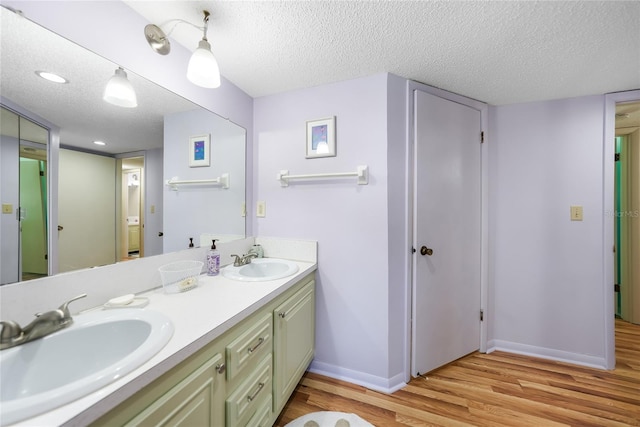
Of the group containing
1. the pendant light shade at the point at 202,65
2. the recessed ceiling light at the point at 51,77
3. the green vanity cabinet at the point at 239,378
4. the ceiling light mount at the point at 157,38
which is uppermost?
the ceiling light mount at the point at 157,38

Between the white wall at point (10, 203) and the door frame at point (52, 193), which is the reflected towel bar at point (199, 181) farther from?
the white wall at point (10, 203)

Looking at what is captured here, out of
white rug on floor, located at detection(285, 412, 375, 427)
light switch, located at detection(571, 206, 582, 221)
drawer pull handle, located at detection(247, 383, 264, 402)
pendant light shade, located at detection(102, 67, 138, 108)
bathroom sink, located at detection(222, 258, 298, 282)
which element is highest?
pendant light shade, located at detection(102, 67, 138, 108)

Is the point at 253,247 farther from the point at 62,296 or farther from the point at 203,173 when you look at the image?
the point at 62,296

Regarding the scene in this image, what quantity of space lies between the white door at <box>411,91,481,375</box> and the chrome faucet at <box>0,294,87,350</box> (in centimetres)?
177

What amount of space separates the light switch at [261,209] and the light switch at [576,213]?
2.49m

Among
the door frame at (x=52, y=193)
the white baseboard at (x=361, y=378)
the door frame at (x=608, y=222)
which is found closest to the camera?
the door frame at (x=52, y=193)

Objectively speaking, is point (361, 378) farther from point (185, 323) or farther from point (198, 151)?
point (198, 151)

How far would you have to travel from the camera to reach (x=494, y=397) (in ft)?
5.03

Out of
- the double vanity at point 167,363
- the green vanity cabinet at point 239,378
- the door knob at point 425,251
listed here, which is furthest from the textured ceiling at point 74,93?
the door knob at point 425,251

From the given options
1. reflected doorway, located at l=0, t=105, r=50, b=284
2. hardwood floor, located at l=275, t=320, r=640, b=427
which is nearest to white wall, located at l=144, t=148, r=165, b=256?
reflected doorway, located at l=0, t=105, r=50, b=284

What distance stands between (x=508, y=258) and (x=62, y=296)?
2854 mm

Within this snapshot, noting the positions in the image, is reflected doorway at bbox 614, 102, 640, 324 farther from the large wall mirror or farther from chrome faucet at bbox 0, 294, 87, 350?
chrome faucet at bbox 0, 294, 87, 350

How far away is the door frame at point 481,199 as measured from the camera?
1664 millimetres

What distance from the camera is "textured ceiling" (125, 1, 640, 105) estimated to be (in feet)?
3.56
